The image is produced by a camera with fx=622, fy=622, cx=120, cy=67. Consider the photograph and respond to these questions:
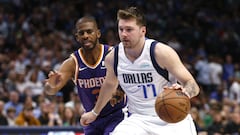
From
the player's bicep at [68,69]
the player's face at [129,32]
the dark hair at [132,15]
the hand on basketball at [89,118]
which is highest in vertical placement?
the dark hair at [132,15]

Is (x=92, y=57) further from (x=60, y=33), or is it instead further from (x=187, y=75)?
(x=60, y=33)

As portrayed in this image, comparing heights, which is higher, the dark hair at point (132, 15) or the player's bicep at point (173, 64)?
the dark hair at point (132, 15)

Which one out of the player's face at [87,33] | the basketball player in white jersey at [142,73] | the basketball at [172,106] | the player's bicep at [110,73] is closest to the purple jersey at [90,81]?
the player's face at [87,33]

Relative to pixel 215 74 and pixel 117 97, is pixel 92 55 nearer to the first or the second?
pixel 117 97

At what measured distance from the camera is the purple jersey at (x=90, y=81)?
282 inches

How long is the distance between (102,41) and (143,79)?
11.2 metres

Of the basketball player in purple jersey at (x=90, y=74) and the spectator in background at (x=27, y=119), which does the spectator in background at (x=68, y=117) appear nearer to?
the spectator in background at (x=27, y=119)

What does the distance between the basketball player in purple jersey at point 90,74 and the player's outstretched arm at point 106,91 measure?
41 cm

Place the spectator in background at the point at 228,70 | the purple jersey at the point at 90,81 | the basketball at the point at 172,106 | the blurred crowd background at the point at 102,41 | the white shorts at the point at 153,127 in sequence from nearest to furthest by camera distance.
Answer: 1. the basketball at the point at 172,106
2. the white shorts at the point at 153,127
3. the purple jersey at the point at 90,81
4. the blurred crowd background at the point at 102,41
5. the spectator in background at the point at 228,70

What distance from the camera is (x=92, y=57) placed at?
7.22 meters

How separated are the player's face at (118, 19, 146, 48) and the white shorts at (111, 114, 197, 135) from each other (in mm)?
747

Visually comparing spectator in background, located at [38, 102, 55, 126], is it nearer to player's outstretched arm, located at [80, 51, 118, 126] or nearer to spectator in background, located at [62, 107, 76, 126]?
spectator in background, located at [62, 107, 76, 126]

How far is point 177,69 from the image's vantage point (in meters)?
5.73

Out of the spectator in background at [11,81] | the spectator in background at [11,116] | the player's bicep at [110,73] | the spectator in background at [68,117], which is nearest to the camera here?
the player's bicep at [110,73]
